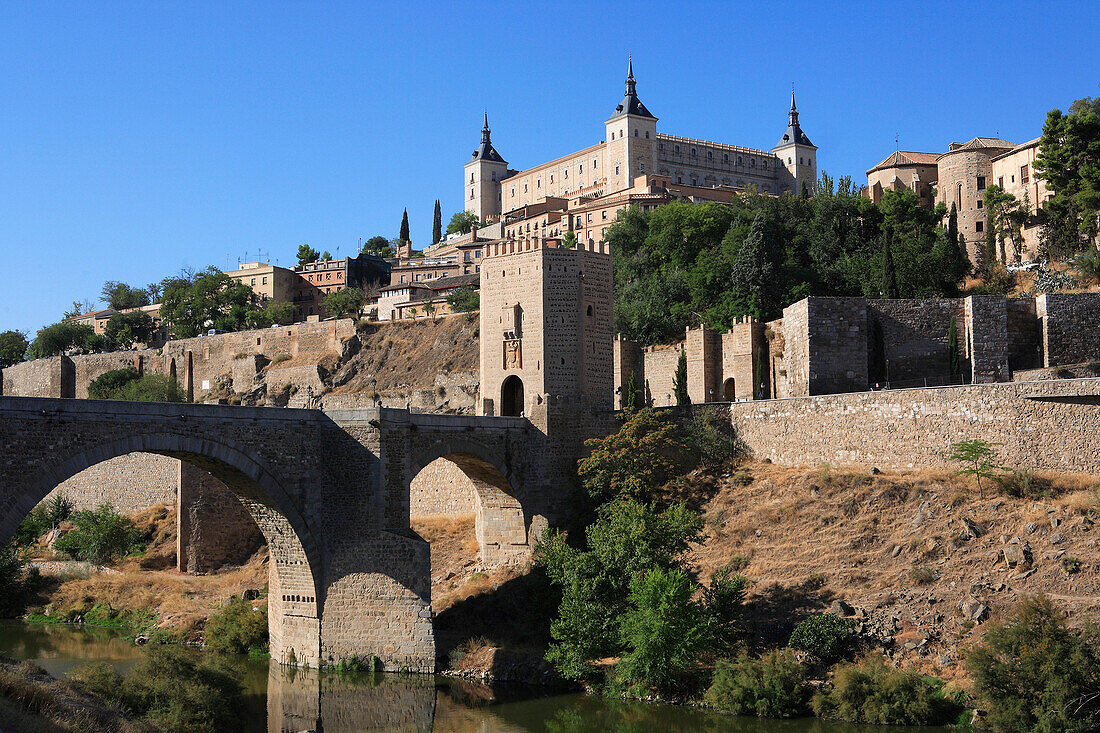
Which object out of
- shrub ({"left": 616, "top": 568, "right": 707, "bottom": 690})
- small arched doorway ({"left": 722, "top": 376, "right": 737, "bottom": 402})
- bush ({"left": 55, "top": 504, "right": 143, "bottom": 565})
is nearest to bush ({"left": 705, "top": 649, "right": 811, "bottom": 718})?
shrub ({"left": 616, "top": 568, "right": 707, "bottom": 690})

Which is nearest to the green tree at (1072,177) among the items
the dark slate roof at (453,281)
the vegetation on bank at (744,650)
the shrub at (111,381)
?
the vegetation on bank at (744,650)

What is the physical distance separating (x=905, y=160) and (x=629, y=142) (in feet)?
121

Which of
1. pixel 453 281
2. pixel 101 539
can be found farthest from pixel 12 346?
pixel 101 539

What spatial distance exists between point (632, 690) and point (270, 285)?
263ft

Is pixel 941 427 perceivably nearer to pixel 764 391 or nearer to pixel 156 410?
pixel 764 391

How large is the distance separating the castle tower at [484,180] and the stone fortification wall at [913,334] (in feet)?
261

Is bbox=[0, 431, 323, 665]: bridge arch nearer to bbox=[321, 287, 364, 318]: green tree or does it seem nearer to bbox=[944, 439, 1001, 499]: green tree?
bbox=[944, 439, 1001, 499]: green tree

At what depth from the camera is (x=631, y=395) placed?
42.4m

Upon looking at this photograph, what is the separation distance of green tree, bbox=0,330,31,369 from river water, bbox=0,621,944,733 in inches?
3075

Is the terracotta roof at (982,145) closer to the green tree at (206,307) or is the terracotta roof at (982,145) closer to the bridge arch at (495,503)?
the bridge arch at (495,503)

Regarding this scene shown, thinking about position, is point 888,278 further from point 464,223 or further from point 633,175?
point 464,223

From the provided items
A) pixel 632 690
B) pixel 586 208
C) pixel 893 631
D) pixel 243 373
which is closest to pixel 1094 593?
pixel 893 631

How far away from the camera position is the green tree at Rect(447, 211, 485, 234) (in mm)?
113375

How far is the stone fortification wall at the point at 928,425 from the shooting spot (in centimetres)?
2875
